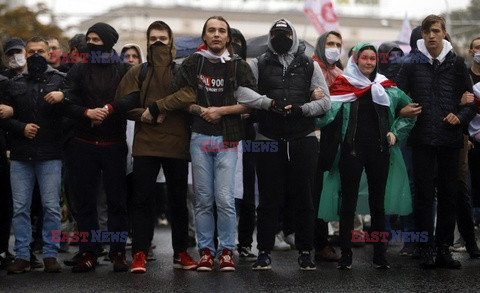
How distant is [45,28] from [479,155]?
3320cm

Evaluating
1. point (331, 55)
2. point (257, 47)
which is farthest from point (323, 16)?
point (331, 55)

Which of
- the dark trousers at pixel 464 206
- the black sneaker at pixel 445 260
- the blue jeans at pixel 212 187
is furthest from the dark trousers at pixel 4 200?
the dark trousers at pixel 464 206

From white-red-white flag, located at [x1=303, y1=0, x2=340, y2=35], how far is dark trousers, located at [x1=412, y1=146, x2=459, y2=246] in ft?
28.6

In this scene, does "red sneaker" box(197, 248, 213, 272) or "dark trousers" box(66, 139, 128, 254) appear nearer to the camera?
"red sneaker" box(197, 248, 213, 272)

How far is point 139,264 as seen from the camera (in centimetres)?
970

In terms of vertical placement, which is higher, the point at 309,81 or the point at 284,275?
the point at 309,81

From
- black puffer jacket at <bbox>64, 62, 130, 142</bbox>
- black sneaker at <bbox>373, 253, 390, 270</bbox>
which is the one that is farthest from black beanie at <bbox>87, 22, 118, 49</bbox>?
black sneaker at <bbox>373, 253, 390, 270</bbox>

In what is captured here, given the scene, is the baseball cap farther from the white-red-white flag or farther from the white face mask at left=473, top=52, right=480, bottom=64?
the white-red-white flag

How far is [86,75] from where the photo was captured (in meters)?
10.0

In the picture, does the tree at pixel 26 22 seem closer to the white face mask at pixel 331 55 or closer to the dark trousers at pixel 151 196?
the white face mask at pixel 331 55

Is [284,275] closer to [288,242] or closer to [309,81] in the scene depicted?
[309,81]

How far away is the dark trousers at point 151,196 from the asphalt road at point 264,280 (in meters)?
0.30

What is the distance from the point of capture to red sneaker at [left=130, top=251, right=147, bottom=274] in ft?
31.7

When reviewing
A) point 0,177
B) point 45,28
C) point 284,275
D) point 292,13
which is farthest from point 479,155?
point 292,13
